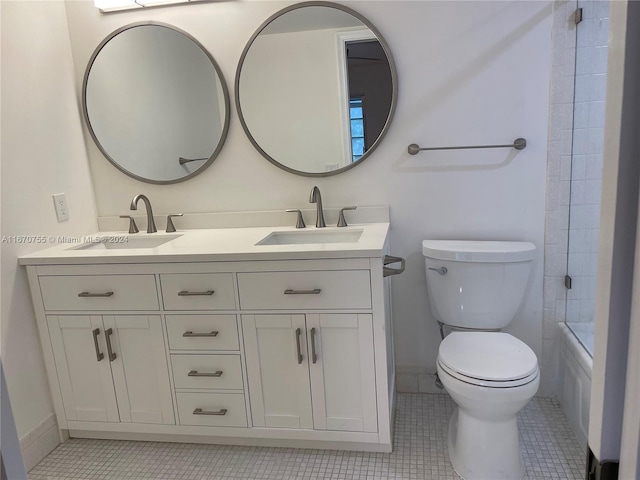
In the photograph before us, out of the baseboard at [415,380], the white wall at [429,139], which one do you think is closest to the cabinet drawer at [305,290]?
the white wall at [429,139]

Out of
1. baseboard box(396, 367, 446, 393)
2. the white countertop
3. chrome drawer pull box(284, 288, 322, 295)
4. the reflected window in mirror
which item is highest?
the reflected window in mirror

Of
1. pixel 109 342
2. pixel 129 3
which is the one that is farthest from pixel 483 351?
pixel 129 3

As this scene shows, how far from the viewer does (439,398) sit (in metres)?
2.31

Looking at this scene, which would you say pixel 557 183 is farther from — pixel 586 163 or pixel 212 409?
pixel 212 409

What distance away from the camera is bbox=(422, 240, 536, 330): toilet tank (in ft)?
6.47

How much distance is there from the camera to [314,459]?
1.91 meters

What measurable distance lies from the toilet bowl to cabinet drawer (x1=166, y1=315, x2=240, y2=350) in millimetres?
819

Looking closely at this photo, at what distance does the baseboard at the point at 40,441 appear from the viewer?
6.40 feet

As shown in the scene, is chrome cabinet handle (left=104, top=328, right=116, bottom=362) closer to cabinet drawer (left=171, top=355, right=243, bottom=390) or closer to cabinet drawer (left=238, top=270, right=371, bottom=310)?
cabinet drawer (left=171, top=355, right=243, bottom=390)

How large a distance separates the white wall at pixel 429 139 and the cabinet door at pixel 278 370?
0.67 metres

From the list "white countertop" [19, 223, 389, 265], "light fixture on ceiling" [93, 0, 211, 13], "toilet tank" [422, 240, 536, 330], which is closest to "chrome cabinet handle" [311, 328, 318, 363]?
"white countertop" [19, 223, 389, 265]

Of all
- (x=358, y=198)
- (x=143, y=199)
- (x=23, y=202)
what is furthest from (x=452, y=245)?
(x=23, y=202)

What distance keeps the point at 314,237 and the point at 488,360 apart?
0.92 metres

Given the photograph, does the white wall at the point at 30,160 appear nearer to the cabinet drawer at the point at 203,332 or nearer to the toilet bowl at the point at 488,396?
the cabinet drawer at the point at 203,332
